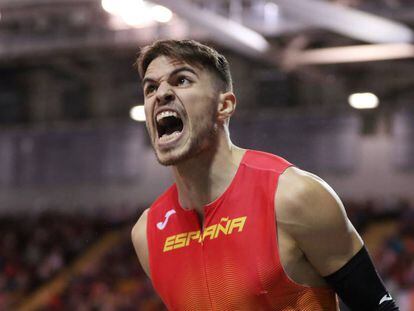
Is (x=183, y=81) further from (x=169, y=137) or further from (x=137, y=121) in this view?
(x=137, y=121)

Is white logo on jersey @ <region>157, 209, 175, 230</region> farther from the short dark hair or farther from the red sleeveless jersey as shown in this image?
the short dark hair

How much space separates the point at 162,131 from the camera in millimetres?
2883

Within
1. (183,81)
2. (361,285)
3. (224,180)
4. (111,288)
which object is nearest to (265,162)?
(224,180)

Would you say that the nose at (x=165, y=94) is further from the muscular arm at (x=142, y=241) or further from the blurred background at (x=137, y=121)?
the blurred background at (x=137, y=121)

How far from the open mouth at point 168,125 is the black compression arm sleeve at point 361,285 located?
0.75 metres

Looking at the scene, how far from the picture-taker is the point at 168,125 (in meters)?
2.88

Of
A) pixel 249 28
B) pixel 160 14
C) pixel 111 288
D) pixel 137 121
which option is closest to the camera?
pixel 160 14

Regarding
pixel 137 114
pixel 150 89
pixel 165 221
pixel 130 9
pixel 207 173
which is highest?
pixel 150 89

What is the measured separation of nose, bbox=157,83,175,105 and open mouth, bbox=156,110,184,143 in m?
0.04

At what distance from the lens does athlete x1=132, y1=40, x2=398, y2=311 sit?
268 centimetres

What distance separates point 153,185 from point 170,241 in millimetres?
17302

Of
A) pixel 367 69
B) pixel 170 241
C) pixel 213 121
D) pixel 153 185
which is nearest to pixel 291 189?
pixel 213 121

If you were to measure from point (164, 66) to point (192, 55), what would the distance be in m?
0.11

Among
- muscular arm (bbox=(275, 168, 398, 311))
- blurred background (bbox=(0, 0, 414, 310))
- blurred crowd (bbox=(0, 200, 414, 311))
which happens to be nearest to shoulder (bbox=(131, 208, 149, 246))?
muscular arm (bbox=(275, 168, 398, 311))
